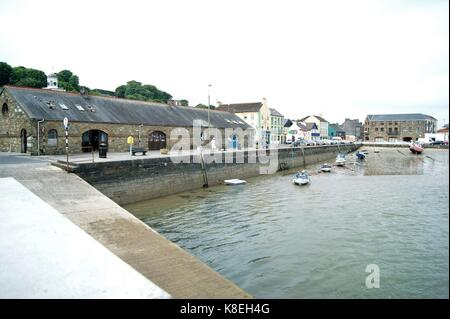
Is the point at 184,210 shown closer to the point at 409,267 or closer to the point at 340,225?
Result: the point at 340,225

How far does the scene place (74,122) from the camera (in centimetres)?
2953

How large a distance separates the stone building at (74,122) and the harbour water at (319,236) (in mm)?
11984

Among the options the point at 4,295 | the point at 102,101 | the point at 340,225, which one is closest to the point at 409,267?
the point at 340,225

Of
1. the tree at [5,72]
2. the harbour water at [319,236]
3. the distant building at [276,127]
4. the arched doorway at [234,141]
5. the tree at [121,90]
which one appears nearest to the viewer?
the harbour water at [319,236]

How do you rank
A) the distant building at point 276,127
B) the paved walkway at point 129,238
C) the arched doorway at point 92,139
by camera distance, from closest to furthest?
1. the paved walkway at point 129,238
2. the arched doorway at point 92,139
3. the distant building at point 276,127

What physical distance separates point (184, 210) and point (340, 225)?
352 inches

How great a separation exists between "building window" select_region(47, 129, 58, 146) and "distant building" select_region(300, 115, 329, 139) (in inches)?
3560

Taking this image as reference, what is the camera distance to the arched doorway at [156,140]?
3755cm

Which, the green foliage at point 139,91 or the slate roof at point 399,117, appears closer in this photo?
the green foliage at point 139,91

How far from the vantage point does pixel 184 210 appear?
778 inches

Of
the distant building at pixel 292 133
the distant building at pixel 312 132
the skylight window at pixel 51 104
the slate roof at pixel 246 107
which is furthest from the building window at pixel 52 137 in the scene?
the distant building at pixel 312 132
